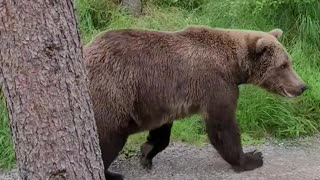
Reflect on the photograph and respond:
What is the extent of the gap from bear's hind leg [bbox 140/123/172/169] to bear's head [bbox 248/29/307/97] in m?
0.80

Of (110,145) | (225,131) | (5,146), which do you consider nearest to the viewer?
(110,145)

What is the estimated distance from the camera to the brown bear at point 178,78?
15.0 feet

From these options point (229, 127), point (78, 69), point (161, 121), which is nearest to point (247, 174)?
point (229, 127)

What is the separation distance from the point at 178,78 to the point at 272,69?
2.69ft

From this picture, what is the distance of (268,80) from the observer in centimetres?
517

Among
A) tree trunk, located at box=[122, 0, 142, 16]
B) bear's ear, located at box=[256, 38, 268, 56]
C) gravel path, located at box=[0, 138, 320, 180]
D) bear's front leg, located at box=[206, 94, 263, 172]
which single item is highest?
bear's ear, located at box=[256, 38, 268, 56]

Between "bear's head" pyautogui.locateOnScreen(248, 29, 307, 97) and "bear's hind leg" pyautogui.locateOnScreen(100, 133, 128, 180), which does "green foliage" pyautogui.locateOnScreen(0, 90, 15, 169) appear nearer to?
"bear's hind leg" pyautogui.locateOnScreen(100, 133, 128, 180)

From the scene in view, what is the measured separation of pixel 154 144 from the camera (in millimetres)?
5324

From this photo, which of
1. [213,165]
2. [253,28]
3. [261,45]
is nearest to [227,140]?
[213,165]

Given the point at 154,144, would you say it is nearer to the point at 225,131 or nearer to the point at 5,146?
the point at 225,131

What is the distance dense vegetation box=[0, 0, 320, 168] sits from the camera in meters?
6.14

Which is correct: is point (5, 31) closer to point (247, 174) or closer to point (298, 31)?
point (247, 174)

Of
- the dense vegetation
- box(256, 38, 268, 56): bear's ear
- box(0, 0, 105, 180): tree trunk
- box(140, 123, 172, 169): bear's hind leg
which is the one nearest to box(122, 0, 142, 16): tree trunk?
the dense vegetation

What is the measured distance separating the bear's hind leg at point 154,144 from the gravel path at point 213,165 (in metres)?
0.08
